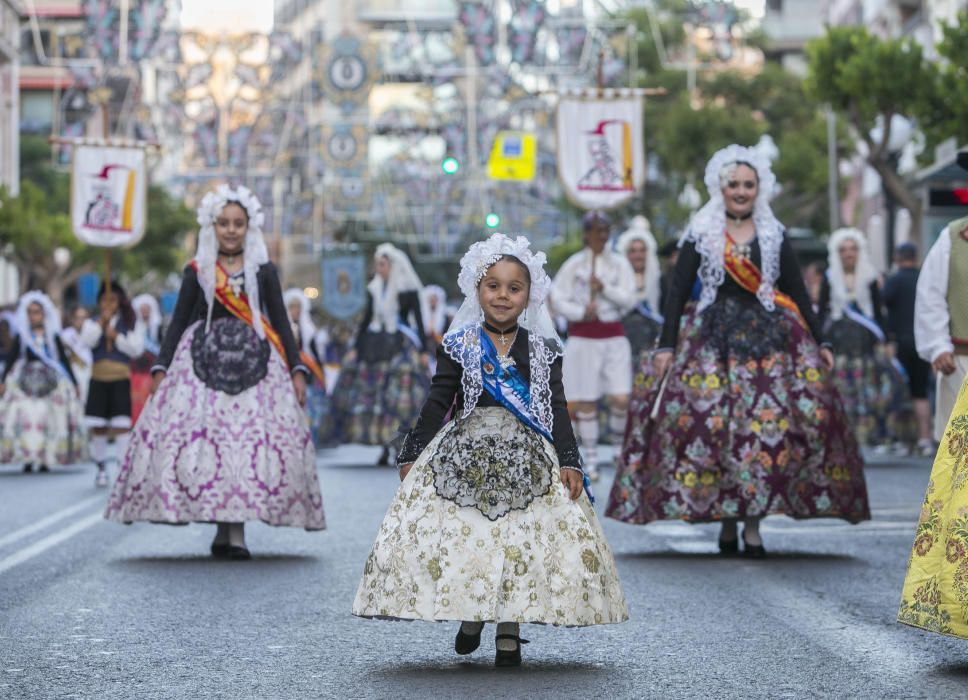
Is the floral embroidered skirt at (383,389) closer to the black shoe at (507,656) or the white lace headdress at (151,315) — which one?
the white lace headdress at (151,315)

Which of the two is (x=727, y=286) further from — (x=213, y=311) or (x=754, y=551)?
(x=213, y=311)

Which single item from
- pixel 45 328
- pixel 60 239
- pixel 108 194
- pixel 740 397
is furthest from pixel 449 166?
pixel 60 239

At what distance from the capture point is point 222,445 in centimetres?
1125

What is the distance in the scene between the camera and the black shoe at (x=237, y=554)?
36.3 feet

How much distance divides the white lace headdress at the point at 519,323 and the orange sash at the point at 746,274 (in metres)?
3.51

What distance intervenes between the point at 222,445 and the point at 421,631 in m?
3.33

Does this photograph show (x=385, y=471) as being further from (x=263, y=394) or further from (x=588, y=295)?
(x=263, y=394)

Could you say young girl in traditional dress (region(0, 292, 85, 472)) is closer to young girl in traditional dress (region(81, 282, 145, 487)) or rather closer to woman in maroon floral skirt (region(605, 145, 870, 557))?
young girl in traditional dress (region(81, 282, 145, 487))

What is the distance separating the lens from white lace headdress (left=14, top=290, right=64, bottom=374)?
2197cm

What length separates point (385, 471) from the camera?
66.8 ft

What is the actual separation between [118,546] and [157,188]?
63.7 metres

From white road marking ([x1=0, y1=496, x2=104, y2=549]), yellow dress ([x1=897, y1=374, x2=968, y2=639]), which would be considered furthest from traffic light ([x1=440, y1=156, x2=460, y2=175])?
yellow dress ([x1=897, y1=374, x2=968, y2=639])

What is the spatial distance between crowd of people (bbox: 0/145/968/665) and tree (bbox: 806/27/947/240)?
14516mm

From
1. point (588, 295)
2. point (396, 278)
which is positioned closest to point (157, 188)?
point (396, 278)
